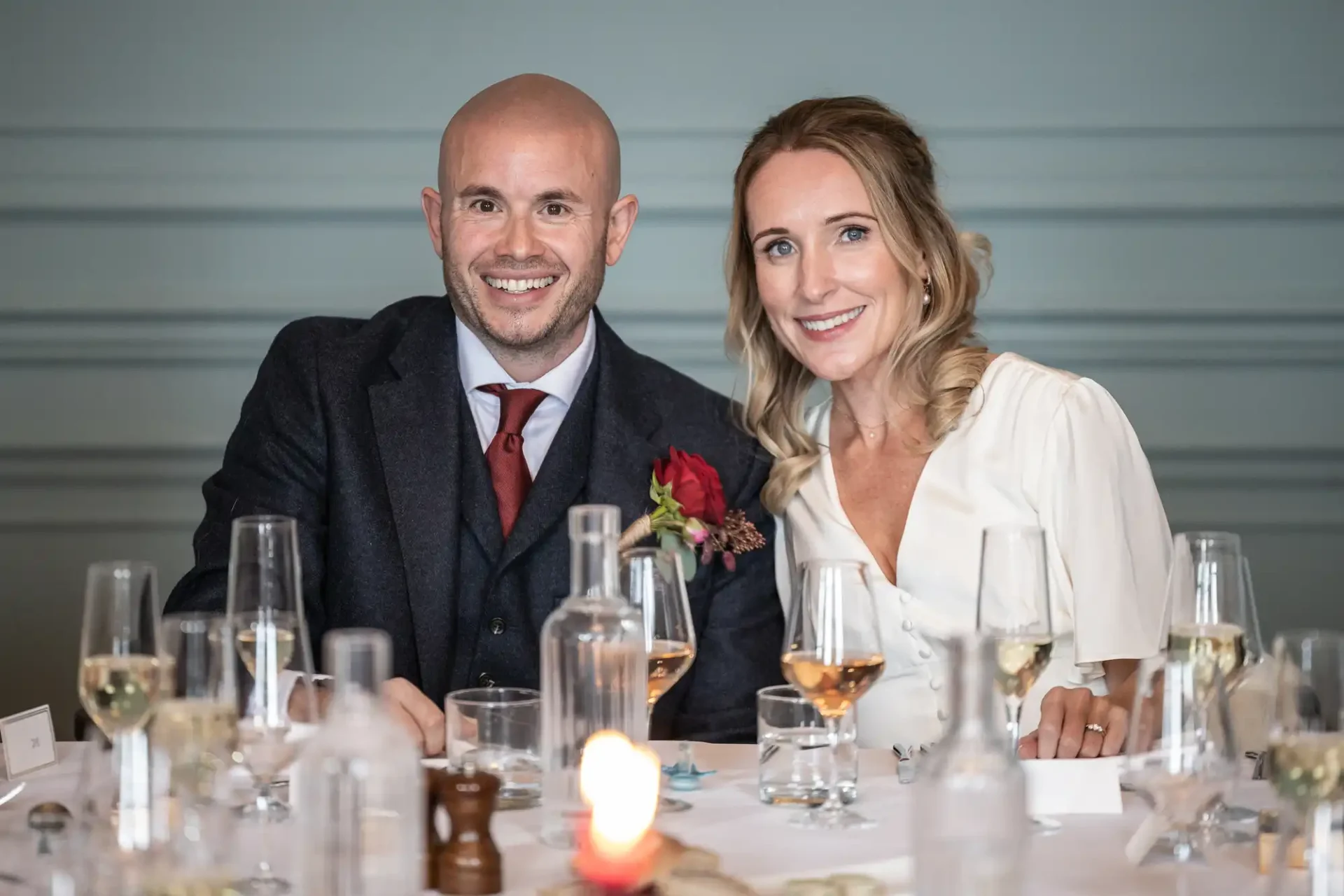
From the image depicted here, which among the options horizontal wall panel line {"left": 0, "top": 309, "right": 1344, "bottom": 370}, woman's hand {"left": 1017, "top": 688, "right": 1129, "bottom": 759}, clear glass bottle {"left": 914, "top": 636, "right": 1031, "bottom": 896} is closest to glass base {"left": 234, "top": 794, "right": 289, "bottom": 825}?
clear glass bottle {"left": 914, "top": 636, "right": 1031, "bottom": 896}

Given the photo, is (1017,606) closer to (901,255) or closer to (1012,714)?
(1012,714)

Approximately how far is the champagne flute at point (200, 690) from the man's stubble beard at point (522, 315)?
1.29m

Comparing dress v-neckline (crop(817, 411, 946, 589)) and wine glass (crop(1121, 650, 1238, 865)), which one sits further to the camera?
dress v-neckline (crop(817, 411, 946, 589))

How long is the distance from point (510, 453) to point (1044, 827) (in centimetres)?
125

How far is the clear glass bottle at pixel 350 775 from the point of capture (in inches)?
39.4

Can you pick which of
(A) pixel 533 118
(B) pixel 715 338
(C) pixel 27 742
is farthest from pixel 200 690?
(B) pixel 715 338

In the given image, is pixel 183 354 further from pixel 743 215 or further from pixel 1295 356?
pixel 1295 356

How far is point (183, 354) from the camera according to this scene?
11.4 ft

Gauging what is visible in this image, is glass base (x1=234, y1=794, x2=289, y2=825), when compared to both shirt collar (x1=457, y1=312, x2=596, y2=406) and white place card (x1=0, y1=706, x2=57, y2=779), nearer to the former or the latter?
white place card (x1=0, y1=706, x2=57, y2=779)

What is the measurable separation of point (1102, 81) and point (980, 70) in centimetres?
27

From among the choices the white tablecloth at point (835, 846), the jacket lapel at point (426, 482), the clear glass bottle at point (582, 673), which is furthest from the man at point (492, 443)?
the clear glass bottle at point (582, 673)

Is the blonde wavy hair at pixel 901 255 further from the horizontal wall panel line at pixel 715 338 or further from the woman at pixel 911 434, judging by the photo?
the horizontal wall panel line at pixel 715 338

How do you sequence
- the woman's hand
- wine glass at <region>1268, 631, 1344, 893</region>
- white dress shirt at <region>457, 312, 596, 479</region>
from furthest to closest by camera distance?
white dress shirt at <region>457, 312, 596, 479</region>
the woman's hand
wine glass at <region>1268, 631, 1344, 893</region>

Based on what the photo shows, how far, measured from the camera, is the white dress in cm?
220
